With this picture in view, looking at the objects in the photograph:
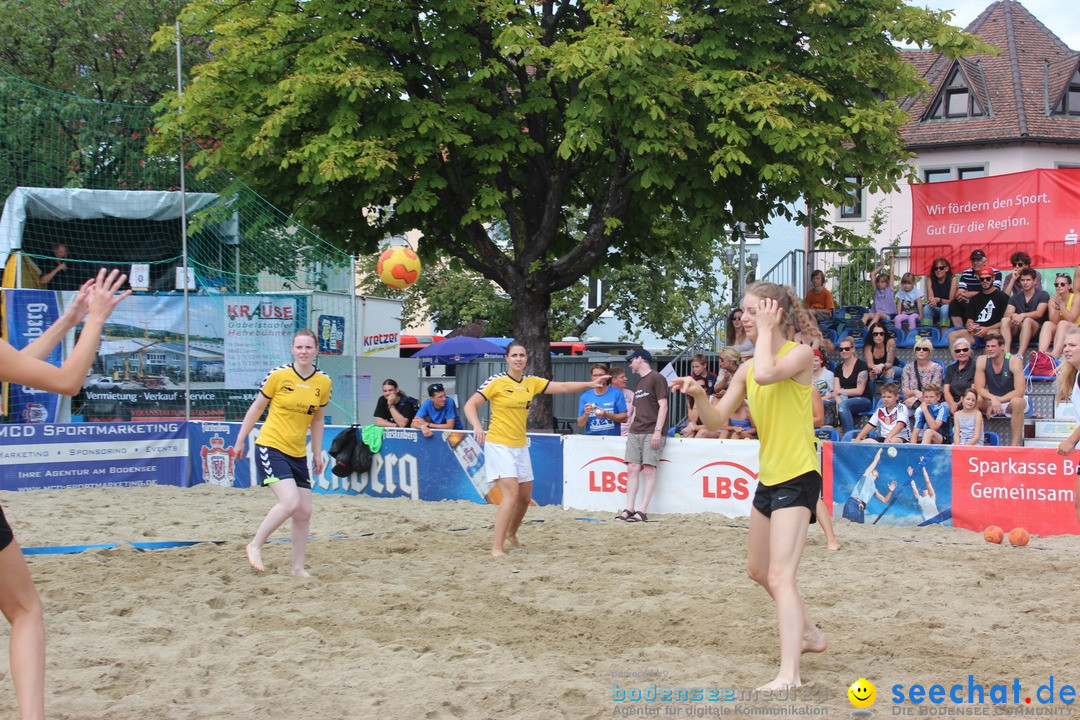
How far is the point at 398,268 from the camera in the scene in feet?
45.0

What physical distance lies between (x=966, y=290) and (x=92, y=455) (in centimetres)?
1206

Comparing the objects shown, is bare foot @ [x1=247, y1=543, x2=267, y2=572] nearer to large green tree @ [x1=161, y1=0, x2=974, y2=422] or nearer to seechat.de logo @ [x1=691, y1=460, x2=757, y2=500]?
seechat.de logo @ [x1=691, y1=460, x2=757, y2=500]

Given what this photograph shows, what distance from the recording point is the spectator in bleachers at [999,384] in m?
12.1

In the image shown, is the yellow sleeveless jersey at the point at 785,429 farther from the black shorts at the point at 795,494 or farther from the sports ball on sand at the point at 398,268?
the sports ball on sand at the point at 398,268

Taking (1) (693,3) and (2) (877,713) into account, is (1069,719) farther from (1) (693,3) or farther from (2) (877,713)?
(1) (693,3)

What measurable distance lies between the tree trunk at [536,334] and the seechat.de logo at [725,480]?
14.2ft

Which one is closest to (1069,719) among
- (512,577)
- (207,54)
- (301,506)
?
(512,577)

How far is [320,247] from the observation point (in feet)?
46.3

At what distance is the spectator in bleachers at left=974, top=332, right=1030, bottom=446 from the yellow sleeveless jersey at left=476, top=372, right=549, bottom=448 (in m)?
6.04

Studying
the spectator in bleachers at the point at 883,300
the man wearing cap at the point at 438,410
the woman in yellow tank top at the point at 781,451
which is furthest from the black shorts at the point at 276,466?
the spectator in bleachers at the point at 883,300

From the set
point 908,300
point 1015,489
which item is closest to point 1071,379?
point 1015,489

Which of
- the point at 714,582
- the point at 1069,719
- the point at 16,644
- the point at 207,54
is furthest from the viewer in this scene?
the point at 207,54

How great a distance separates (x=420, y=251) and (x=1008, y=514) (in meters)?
9.70

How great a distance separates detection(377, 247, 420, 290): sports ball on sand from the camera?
13.7 m
